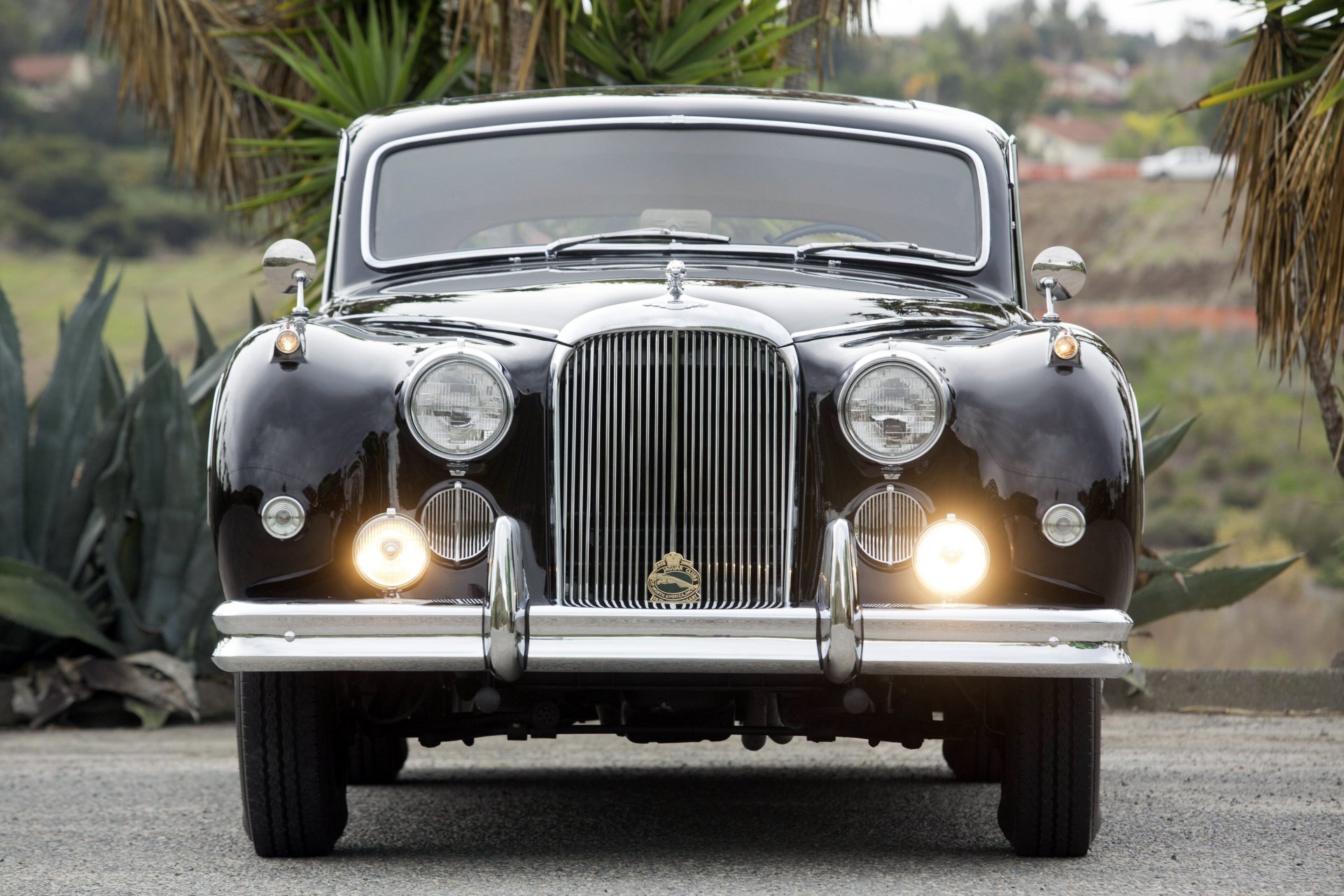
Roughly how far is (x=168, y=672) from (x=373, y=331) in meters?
3.04

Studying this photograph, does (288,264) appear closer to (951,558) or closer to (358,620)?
(358,620)

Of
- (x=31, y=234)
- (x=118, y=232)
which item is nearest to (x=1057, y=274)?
(x=31, y=234)

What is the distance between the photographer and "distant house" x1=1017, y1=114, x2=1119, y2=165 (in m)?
80.7

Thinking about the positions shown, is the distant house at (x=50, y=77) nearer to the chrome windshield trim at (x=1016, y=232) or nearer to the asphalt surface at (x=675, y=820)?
the asphalt surface at (x=675, y=820)

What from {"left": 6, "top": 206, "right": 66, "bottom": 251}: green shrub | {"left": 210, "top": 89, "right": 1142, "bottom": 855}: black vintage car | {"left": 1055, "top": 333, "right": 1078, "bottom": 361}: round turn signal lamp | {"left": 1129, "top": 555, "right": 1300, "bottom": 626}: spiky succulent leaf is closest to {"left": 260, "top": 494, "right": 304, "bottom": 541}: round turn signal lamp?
{"left": 210, "top": 89, "right": 1142, "bottom": 855}: black vintage car

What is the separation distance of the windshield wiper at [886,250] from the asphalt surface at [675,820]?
4.80 feet

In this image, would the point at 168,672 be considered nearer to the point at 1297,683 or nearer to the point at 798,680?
the point at 798,680

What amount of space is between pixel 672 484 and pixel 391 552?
1.87ft

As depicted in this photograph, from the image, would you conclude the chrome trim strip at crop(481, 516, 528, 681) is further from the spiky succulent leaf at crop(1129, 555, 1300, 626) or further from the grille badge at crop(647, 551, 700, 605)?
the spiky succulent leaf at crop(1129, 555, 1300, 626)

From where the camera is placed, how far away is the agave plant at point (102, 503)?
19.4ft

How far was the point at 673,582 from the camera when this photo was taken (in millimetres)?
3230

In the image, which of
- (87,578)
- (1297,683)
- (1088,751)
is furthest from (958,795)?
(87,578)

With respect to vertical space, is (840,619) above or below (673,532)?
below

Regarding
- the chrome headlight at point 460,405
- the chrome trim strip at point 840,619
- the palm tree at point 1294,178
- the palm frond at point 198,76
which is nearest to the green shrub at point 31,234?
the palm frond at point 198,76
